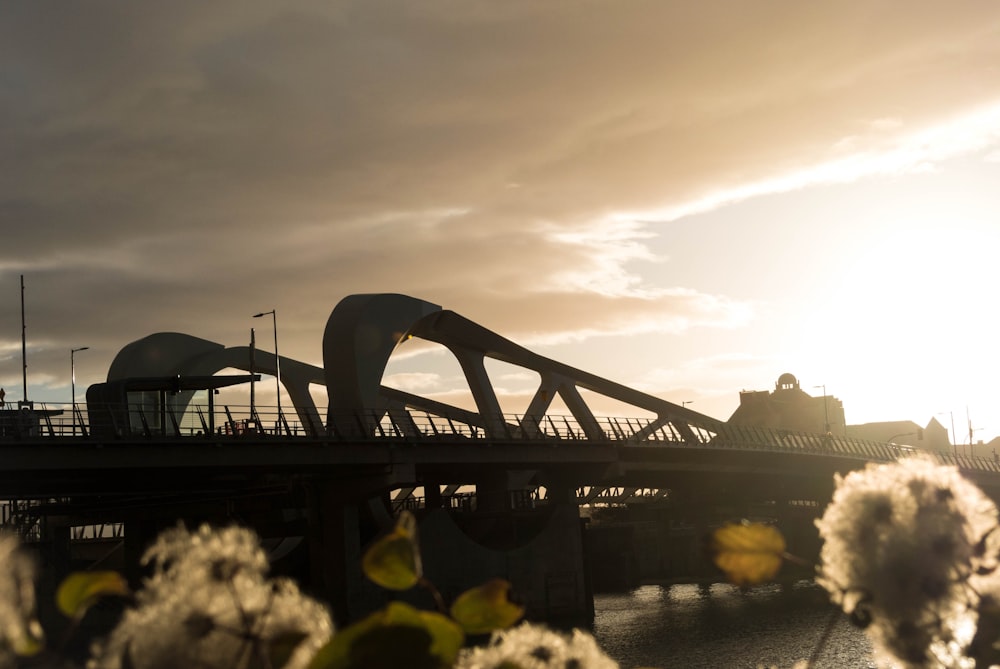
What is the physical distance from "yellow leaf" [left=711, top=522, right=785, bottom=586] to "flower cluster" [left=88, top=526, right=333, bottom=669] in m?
1.12

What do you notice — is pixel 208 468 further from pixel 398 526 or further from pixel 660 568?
A: pixel 660 568

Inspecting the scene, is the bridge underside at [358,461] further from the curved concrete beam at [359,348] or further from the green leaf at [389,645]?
the green leaf at [389,645]

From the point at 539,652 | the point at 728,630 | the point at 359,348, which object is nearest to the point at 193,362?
the point at 359,348

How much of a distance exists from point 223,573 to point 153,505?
7415 cm

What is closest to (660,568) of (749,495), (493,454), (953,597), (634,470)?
(749,495)

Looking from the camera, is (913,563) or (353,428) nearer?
(913,563)

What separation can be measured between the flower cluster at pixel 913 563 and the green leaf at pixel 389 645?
1.38m

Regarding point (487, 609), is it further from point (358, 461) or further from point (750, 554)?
point (358, 461)

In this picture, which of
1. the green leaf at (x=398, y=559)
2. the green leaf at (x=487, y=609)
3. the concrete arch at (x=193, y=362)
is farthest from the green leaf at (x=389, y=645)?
the concrete arch at (x=193, y=362)

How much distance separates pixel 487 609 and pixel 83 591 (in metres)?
0.99

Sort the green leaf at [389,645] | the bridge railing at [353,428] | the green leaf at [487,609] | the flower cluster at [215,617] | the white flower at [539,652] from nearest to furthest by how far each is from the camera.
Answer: the green leaf at [389,645] < the flower cluster at [215,617] < the green leaf at [487,609] < the white flower at [539,652] < the bridge railing at [353,428]

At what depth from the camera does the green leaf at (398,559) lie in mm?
2998

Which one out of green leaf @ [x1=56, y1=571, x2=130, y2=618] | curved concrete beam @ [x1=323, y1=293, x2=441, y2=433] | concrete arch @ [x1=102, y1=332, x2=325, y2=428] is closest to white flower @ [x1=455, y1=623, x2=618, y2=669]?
green leaf @ [x1=56, y1=571, x2=130, y2=618]

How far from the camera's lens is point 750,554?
3.50 meters
